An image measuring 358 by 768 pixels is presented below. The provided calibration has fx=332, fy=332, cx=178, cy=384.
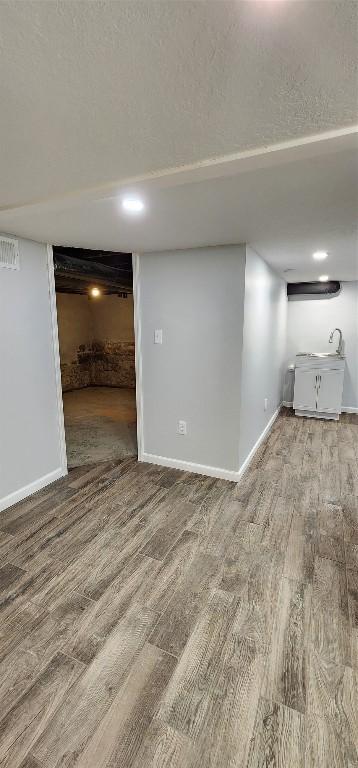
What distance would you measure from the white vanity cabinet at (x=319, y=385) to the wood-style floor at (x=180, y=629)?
2.15m

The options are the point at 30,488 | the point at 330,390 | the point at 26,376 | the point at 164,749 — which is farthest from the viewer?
the point at 330,390

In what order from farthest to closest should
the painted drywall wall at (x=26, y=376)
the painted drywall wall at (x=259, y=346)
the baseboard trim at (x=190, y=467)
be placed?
the baseboard trim at (x=190, y=467)
the painted drywall wall at (x=259, y=346)
the painted drywall wall at (x=26, y=376)

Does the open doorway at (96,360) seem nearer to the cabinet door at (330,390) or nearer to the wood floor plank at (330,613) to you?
the wood floor plank at (330,613)

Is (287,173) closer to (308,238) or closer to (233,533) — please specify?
(308,238)

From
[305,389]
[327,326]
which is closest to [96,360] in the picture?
[305,389]

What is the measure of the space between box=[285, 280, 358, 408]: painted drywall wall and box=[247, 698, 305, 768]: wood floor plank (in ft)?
15.1

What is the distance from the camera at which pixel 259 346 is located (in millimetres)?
3410

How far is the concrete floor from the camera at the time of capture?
3.60 metres

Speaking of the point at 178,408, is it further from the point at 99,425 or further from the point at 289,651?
the point at 289,651

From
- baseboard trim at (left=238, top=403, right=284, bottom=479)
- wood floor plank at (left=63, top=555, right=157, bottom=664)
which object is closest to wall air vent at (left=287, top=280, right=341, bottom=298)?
baseboard trim at (left=238, top=403, right=284, bottom=479)

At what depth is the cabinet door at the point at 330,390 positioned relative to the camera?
183 inches

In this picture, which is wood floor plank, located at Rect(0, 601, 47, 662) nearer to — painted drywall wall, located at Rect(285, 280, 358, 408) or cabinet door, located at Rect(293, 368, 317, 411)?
cabinet door, located at Rect(293, 368, 317, 411)

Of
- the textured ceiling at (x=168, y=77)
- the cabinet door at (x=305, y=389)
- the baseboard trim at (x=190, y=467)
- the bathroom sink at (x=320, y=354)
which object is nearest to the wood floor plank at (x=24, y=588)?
the baseboard trim at (x=190, y=467)

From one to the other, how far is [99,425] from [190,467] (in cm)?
186
